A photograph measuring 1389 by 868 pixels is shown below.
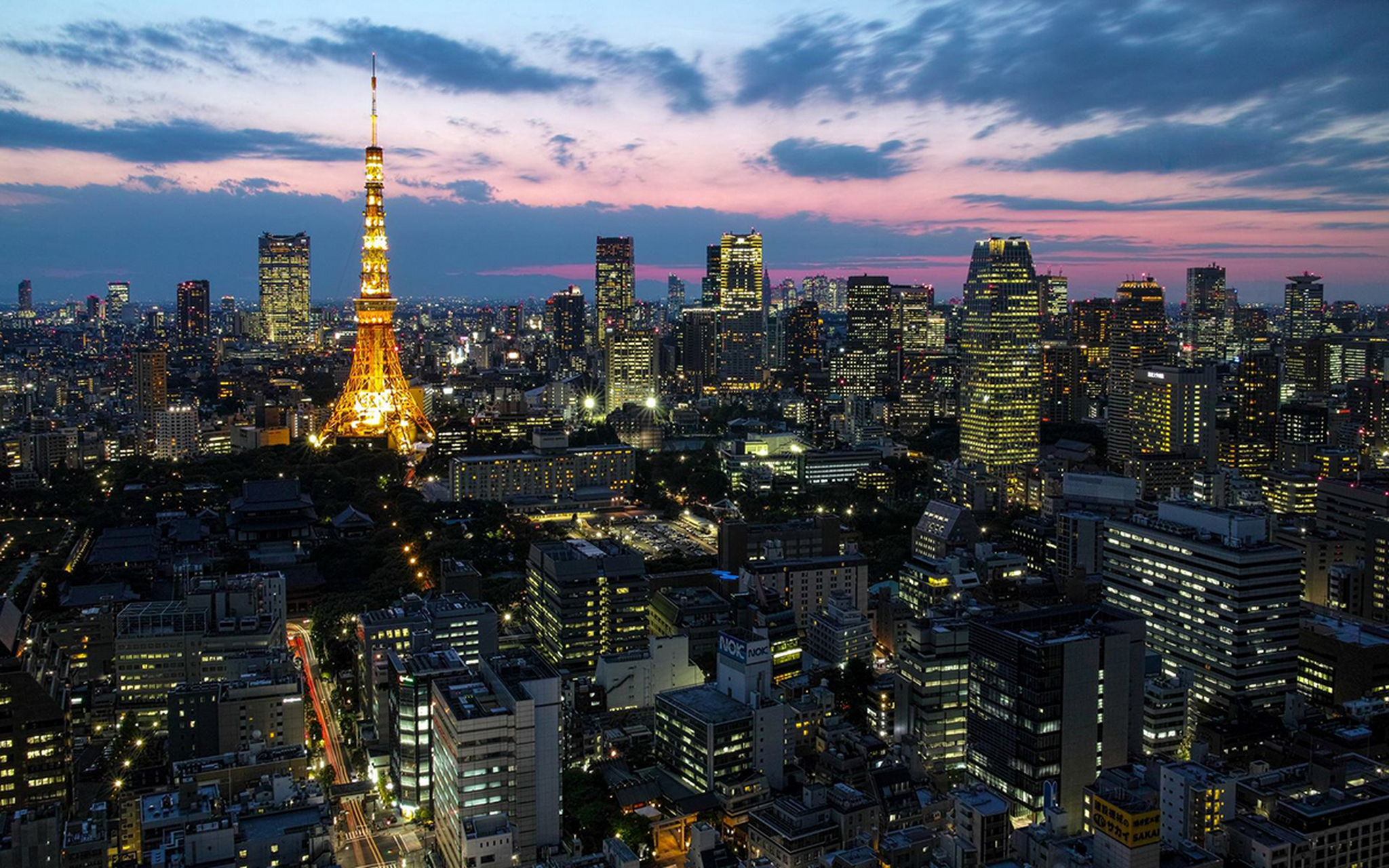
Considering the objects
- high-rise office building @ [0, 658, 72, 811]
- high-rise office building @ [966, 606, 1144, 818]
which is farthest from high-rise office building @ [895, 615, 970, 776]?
high-rise office building @ [0, 658, 72, 811]

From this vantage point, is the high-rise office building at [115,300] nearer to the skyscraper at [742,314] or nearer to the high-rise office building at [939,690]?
the skyscraper at [742,314]

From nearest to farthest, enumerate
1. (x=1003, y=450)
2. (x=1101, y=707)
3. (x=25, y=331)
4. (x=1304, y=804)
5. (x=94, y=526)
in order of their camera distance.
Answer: (x=1304, y=804) → (x=1101, y=707) → (x=94, y=526) → (x=1003, y=450) → (x=25, y=331)

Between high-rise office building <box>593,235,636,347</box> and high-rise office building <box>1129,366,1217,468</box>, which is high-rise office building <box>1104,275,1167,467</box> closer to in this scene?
high-rise office building <box>1129,366,1217,468</box>

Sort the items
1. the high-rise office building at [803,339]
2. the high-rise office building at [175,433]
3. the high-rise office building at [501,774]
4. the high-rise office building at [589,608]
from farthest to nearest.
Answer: the high-rise office building at [803,339], the high-rise office building at [175,433], the high-rise office building at [589,608], the high-rise office building at [501,774]

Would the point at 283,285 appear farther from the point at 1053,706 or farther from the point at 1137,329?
the point at 1053,706

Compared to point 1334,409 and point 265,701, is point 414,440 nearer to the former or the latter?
point 265,701

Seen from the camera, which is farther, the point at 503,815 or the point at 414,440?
the point at 414,440

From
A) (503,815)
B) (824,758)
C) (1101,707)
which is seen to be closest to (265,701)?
(503,815)

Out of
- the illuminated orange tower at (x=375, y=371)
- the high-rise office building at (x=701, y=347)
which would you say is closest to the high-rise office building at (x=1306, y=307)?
the high-rise office building at (x=701, y=347)
